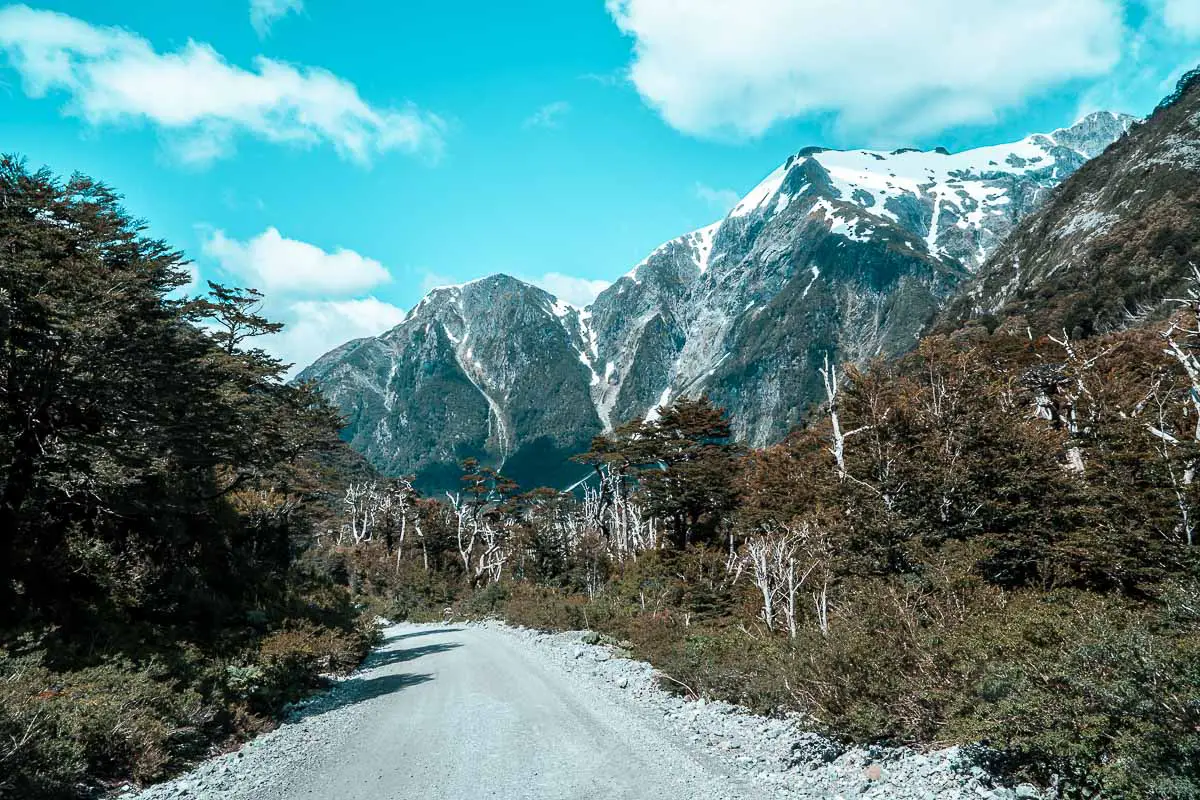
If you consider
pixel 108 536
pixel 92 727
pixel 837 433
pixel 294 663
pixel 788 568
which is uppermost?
pixel 837 433

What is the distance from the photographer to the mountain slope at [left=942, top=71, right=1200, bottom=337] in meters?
63.6

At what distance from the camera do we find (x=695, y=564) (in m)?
24.3

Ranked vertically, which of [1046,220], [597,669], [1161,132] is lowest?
[597,669]

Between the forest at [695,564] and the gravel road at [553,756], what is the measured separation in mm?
498

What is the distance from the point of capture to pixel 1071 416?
76.5 ft

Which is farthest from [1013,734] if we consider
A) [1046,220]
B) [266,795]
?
[1046,220]

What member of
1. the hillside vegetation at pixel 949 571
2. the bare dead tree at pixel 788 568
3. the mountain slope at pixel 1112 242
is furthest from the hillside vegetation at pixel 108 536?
the mountain slope at pixel 1112 242

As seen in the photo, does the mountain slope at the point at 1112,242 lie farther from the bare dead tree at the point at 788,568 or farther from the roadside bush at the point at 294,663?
the roadside bush at the point at 294,663

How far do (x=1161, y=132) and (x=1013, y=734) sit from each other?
137m

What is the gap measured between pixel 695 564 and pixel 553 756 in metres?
17.1

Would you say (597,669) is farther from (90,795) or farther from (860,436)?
(860,436)

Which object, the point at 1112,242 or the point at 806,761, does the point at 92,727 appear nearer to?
the point at 806,761

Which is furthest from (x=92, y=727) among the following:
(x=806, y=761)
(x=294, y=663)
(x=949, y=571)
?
(x=949, y=571)

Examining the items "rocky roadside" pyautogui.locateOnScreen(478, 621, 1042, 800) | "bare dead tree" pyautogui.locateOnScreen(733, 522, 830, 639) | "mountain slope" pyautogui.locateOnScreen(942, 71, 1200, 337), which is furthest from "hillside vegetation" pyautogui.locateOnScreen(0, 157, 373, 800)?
"mountain slope" pyautogui.locateOnScreen(942, 71, 1200, 337)
